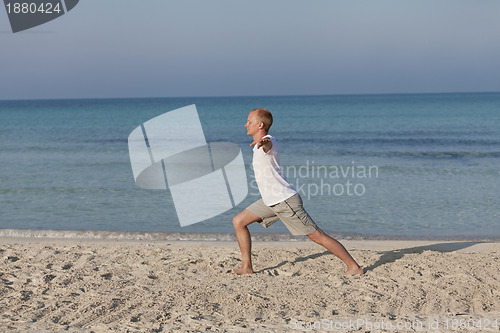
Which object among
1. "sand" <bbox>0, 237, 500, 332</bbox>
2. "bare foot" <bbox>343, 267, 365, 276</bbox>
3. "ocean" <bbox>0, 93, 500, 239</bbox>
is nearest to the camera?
"sand" <bbox>0, 237, 500, 332</bbox>

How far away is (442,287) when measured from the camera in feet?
14.9

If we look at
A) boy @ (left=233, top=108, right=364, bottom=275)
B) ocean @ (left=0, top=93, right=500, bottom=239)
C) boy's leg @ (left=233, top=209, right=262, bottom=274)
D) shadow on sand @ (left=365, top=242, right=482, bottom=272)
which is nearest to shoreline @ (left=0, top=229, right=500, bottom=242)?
ocean @ (left=0, top=93, right=500, bottom=239)

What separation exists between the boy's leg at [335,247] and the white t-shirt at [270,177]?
0.46m

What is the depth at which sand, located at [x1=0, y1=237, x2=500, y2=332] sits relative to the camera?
371 cm

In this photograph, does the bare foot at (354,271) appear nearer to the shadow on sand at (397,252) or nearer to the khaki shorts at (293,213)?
the shadow on sand at (397,252)

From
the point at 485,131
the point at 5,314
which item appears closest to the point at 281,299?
the point at 5,314

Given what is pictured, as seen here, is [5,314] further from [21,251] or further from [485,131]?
[485,131]

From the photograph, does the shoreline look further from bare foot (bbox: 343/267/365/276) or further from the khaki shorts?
the khaki shorts

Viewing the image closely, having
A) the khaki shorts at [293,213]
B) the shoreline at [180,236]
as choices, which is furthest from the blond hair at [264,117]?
the shoreline at [180,236]

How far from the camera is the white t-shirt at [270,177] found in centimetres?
452

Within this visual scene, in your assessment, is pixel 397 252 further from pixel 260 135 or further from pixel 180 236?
pixel 180 236

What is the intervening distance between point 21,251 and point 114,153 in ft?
42.2

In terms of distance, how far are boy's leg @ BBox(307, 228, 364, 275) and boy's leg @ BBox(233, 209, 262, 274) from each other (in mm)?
545

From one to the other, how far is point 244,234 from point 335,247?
836 millimetres
